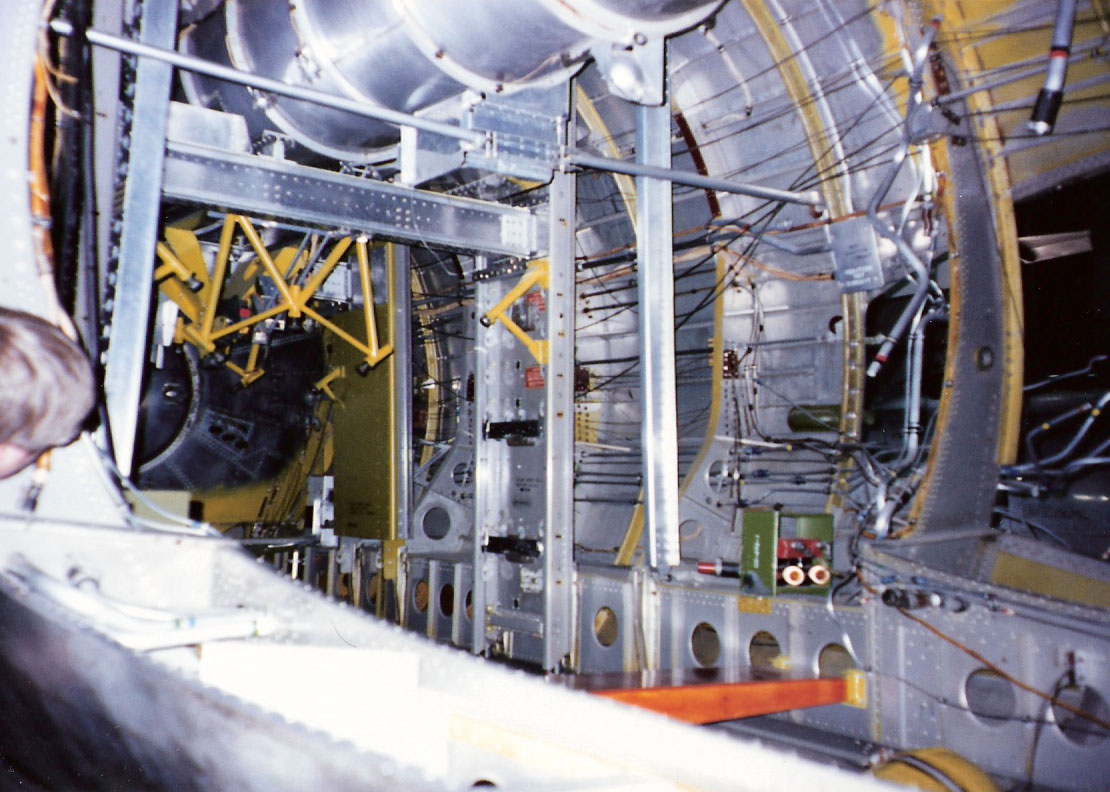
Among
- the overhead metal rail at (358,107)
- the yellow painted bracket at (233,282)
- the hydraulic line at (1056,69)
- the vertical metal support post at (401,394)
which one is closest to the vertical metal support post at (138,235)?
the overhead metal rail at (358,107)

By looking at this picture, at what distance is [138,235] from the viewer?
3.95m

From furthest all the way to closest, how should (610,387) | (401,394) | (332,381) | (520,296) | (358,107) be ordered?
(332,381), (610,387), (401,394), (520,296), (358,107)

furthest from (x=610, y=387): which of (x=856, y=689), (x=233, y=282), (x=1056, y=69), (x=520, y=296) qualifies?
(x=1056, y=69)

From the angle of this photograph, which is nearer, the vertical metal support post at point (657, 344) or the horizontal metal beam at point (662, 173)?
the horizontal metal beam at point (662, 173)

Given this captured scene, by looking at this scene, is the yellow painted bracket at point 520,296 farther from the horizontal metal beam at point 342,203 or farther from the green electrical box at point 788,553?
the green electrical box at point 788,553

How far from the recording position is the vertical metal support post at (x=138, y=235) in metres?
3.87

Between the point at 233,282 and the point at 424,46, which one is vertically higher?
the point at 424,46

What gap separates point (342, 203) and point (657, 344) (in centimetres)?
207

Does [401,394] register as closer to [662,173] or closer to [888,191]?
[662,173]

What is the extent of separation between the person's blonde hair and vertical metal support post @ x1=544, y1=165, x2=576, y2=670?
10.6 feet

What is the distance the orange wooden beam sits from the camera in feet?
12.3

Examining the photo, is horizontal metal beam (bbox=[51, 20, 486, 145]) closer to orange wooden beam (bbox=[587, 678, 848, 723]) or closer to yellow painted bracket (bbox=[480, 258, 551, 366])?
yellow painted bracket (bbox=[480, 258, 551, 366])

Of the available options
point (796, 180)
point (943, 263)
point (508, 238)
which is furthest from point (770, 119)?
point (508, 238)

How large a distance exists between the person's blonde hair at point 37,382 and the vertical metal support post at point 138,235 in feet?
4.52
